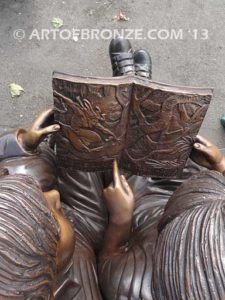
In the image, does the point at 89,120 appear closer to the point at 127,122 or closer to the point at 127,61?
the point at 127,122

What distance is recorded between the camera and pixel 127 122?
4.58 feet

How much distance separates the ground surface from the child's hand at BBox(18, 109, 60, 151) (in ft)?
3.88

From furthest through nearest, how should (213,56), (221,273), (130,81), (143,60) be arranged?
(213,56) < (143,60) < (130,81) < (221,273)

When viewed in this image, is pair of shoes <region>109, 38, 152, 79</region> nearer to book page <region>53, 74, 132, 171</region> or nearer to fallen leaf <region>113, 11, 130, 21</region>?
book page <region>53, 74, 132, 171</region>

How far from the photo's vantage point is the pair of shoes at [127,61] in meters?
1.60

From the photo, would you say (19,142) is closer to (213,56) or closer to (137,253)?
(137,253)

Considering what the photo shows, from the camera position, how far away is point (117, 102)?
1312 millimetres

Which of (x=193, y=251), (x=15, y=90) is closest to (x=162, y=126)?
(x=193, y=251)

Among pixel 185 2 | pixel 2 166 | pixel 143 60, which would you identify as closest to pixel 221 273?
pixel 2 166

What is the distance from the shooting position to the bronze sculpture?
51.6 inches

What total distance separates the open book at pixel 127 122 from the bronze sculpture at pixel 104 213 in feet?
0.21

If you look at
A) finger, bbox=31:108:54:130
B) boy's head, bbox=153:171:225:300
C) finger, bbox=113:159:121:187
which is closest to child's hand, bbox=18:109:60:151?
finger, bbox=31:108:54:130

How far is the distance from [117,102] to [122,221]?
0.34 meters

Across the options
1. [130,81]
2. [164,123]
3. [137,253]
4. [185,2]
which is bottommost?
[137,253]
